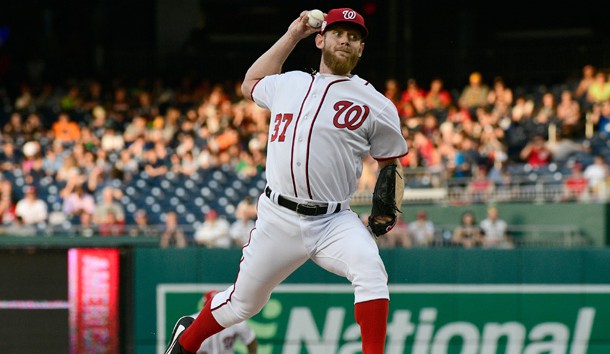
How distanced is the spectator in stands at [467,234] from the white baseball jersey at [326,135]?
6.85 metres

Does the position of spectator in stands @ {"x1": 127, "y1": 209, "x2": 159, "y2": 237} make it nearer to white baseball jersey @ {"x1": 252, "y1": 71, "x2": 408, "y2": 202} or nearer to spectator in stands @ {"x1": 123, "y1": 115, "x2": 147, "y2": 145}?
spectator in stands @ {"x1": 123, "y1": 115, "x2": 147, "y2": 145}

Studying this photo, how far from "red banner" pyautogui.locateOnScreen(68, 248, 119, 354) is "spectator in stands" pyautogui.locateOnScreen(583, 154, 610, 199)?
6274mm

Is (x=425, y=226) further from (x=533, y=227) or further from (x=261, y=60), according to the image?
(x=261, y=60)

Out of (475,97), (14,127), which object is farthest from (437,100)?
(14,127)

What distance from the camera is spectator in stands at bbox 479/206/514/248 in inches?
457

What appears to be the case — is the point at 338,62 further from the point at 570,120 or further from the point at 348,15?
the point at 570,120

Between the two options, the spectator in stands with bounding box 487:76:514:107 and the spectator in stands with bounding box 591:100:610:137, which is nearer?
the spectator in stands with bounding box 591:100:610:137

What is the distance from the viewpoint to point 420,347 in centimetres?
902

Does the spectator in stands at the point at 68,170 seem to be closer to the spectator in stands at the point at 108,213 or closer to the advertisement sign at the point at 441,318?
the spectator in stands at the point at 108,213

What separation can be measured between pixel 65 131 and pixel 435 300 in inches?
333

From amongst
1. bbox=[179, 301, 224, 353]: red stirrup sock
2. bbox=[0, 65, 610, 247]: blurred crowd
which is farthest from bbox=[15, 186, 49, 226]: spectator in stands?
bbox=[179, 301, 224, 353]: red stirrup sock

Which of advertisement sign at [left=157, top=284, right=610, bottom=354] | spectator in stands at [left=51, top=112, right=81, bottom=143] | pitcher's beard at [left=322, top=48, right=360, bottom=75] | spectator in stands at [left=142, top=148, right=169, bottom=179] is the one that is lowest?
advertisement sign at [left=157, top=284, right=610, bottom=354]

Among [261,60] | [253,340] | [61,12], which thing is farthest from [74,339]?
[61,12]

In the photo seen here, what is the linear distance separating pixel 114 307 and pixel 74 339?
17.9 inches
